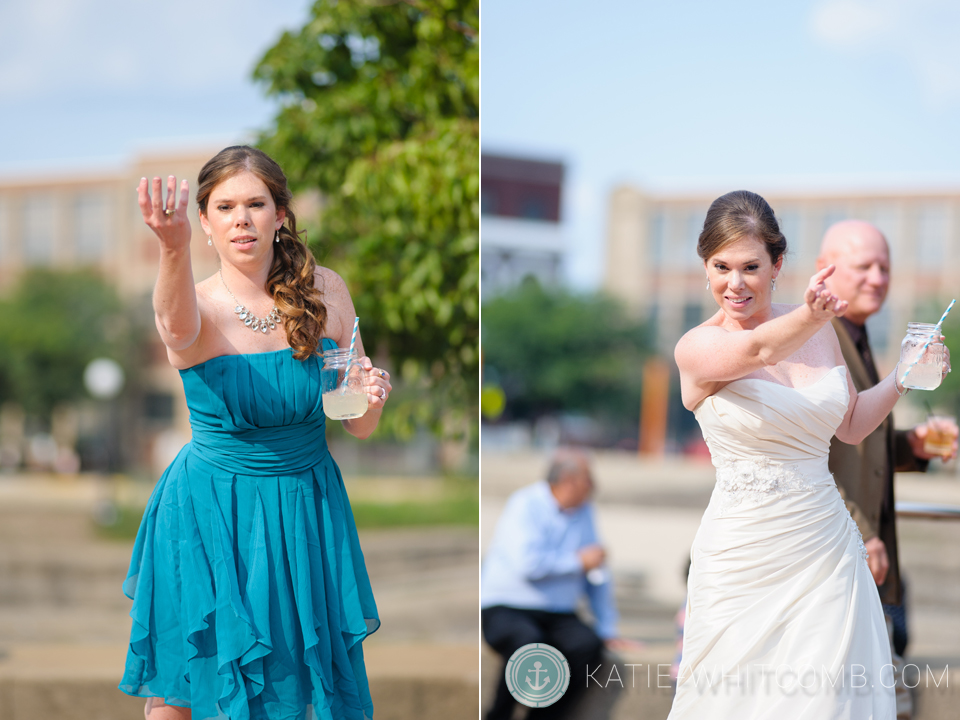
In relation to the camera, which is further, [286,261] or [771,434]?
[286,261]

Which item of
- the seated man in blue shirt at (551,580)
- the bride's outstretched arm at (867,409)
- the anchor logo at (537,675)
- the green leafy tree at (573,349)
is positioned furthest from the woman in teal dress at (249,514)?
the green leafy tree at (573,349)

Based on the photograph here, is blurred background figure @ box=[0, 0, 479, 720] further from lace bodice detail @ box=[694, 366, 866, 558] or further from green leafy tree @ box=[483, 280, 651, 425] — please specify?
green leafy tree @ box=[483, 280, 651, 425]

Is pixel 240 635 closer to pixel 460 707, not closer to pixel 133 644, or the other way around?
pixel 133 644

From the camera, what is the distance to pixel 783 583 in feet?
7.99

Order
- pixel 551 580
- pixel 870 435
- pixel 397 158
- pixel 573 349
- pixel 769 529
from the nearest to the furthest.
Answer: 1. pixel 769 529
2. pixel 870 435
3. pixel 551 580
4. pixel 397 158
5. pixel 573 349

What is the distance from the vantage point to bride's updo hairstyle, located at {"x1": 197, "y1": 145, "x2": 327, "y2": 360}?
8.06ft

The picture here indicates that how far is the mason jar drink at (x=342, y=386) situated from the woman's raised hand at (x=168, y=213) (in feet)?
1.67

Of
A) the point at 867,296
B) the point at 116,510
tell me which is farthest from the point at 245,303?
the point at 116,510

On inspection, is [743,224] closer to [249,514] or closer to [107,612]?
[249,514]

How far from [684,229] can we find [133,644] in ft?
154

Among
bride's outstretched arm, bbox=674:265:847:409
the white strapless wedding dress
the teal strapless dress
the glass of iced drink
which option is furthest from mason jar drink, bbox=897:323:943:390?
the teal strapless dress

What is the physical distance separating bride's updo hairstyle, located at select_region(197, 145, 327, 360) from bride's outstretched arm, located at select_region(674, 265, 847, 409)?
1.05 m

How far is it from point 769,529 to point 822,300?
26.8 inches

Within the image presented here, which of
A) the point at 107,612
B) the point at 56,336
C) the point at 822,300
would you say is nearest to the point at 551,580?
the point at 822,300
